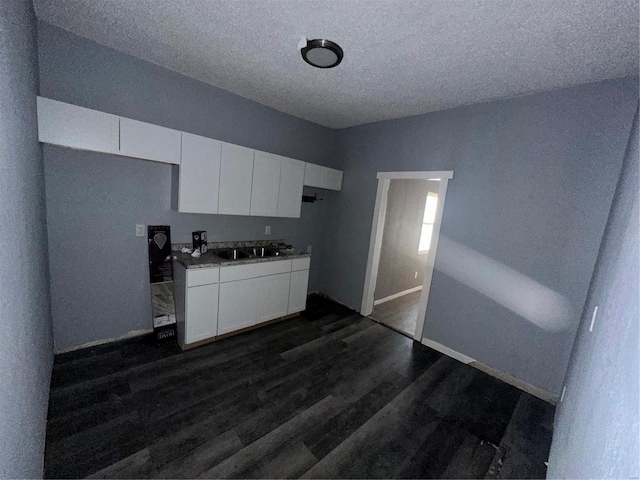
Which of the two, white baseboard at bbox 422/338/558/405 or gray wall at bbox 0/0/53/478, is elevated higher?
gray wall at bbox 0/0/53/478

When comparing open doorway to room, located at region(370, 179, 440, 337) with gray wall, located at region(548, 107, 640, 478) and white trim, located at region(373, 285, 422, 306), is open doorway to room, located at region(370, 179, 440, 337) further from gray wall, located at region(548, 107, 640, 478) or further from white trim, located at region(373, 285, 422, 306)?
gray wall, located at region(548, 107, 640, 478)

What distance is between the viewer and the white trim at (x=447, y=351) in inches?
107

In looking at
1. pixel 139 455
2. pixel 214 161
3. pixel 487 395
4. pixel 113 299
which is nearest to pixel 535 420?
pixel 487 395

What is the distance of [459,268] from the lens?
2.74 m

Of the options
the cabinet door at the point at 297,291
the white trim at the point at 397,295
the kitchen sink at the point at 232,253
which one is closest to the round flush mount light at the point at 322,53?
the kitchen sink at the point at 232,253

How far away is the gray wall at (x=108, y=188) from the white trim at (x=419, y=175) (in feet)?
6.46

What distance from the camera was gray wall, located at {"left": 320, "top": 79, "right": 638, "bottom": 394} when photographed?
2.01m

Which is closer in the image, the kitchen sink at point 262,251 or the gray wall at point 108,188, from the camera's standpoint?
the gray wall at point 108,188

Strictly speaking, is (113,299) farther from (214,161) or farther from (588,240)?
(588,240)

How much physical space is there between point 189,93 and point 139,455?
306 cm

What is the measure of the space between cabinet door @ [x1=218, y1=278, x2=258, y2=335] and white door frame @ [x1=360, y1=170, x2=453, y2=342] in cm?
165

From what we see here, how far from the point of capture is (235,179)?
275cm

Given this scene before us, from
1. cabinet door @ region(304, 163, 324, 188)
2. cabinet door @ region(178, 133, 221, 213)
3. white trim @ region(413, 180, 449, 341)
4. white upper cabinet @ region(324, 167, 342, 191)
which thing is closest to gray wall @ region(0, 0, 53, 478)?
cabinet door @ region(178, 133, 221, 213)

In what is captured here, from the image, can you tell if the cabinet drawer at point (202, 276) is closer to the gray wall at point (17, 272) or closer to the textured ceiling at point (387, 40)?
the gray wall at point (17, 272)
